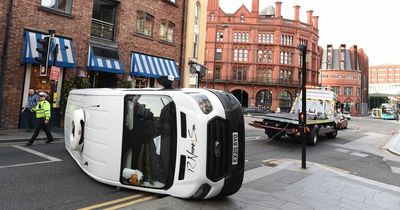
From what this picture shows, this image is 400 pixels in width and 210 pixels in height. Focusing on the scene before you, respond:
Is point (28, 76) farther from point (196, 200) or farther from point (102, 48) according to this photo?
point (196, 200)

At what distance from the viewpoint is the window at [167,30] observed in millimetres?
20391

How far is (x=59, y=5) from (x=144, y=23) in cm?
541

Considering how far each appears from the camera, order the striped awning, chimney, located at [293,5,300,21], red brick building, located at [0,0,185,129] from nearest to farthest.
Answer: red brick building, located at [0,0,185,129] < the striped awning < chimney, located at [293,5,300,21]

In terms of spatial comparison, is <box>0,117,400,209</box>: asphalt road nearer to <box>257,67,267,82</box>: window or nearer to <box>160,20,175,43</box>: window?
<box>160,20,175,43</box>: window

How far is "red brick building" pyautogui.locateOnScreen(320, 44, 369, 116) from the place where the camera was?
86938mm

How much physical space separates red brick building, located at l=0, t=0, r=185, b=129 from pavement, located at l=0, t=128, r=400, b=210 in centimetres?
1095

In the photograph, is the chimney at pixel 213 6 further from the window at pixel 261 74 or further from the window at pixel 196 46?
the window at pixel 196 46

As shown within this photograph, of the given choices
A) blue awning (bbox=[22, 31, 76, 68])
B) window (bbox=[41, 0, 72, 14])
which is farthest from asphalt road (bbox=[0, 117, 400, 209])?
window (bbox=[41, 0, 72, 14])

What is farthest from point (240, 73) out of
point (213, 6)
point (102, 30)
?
point (102, 30)

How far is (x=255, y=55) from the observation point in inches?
2459

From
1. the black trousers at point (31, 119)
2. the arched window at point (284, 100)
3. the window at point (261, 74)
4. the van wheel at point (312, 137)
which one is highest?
the window at point (261, 74)

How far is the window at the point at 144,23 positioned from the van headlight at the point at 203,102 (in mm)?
14777

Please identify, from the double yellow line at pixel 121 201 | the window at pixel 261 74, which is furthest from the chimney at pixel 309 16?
the double yellow line at pixel 121 201

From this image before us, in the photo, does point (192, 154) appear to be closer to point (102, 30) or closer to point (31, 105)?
point (31, 105)
